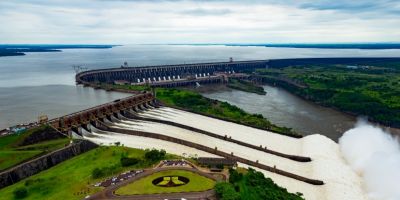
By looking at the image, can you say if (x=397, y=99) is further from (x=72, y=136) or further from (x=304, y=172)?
(x=72, y=136)

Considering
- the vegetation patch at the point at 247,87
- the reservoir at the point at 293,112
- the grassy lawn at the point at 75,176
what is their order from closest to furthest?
the grassy lawn at the point at 75,176 → the reservoir at the point at 293,112 → the vegetation patch at the point at 247,87

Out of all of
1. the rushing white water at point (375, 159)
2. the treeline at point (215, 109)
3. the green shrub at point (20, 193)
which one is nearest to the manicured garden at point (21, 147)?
the green shrub at point (20, 193)

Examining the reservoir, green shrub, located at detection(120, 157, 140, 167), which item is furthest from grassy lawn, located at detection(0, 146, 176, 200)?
the reservoir

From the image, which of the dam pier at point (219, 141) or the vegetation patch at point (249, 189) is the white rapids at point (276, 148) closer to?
the dam pier at point (219, 141)

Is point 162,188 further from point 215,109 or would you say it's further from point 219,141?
point 215,109

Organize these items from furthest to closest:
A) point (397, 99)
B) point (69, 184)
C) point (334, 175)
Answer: point (397, 99), point (334, 175), point (69, 184)

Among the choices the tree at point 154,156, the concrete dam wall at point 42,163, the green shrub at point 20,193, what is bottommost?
the green shrub at point 20,193

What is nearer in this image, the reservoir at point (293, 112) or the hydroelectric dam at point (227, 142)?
the hydroelectric dam at point (227, 142)

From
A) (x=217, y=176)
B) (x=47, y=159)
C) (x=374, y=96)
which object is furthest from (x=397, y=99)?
(x=47, y=159)
